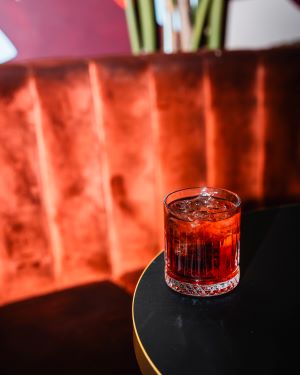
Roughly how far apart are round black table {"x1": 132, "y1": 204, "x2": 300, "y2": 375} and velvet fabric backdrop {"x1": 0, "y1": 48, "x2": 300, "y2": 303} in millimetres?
512

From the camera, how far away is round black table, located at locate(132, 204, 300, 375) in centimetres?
47

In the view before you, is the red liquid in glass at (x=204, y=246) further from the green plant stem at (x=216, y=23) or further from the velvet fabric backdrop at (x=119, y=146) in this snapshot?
the green plant stem at (x=216, y=23)

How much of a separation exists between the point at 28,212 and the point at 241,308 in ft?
Result: 2.38

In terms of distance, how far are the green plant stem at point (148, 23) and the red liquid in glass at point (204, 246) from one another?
1183 millimetres

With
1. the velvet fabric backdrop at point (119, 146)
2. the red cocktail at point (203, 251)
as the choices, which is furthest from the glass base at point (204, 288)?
the velvet fabric backdrop at point (119, 146)

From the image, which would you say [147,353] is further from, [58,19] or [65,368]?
[58,19]

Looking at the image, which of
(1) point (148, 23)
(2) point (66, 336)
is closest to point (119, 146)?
(2) point (66, 336)

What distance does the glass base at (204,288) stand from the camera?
0.59 m

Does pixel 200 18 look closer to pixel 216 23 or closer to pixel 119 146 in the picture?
pixel 216 23

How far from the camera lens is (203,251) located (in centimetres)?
61

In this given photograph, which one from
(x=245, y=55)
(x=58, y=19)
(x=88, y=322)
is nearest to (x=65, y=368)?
(x=88, y=322)

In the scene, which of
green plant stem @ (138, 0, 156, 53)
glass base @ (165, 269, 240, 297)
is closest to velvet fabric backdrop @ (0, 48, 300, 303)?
green plant stem @ (138, 0, 156, 53)

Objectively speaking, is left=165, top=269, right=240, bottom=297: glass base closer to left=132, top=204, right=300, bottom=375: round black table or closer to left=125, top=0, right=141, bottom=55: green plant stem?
left=132, top=204, right=300, bottom=375: round black table

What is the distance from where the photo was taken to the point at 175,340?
1.66 feet
